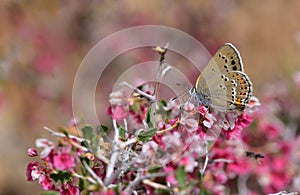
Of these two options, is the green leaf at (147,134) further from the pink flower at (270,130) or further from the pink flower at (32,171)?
the pink flower at (270,130)

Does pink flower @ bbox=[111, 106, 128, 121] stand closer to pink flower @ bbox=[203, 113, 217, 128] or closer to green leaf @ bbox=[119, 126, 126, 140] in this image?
green leaf @ bbox=[119, 126, 126, 140]

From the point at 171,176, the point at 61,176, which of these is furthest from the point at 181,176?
the point at 61,176

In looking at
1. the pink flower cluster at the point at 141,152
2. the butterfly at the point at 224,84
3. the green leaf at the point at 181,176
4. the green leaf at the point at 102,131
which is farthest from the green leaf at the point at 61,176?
the butterfly at the point at 224,84

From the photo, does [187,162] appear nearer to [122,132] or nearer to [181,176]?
[181,176]

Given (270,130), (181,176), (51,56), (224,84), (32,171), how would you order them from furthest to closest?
(51,56)
(270,130)
(224,84)
(32,171)
(181,176)

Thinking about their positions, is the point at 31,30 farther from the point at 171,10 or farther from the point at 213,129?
the point at 213,129

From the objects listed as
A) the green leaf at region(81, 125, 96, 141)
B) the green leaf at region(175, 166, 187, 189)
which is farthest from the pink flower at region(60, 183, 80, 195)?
the green leaf at region(175, 166, 187, 189)

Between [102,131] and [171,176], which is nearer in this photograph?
[171,176]
